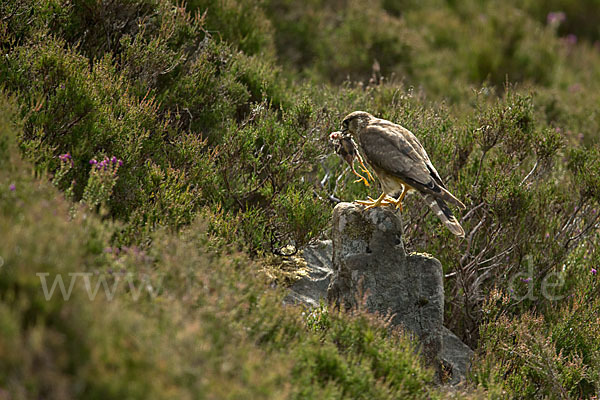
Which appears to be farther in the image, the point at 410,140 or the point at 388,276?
the point at 410,140

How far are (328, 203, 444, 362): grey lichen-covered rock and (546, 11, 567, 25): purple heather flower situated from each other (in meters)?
12.4

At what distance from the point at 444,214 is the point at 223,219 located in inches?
80.3

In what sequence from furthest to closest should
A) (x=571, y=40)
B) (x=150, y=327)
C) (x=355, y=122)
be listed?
(x=571, y=40) < (x=355, y=122) < (x=150, y=327)

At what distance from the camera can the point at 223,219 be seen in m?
5.80

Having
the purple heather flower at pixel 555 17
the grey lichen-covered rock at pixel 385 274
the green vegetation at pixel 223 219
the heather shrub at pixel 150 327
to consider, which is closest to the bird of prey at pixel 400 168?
the grey lichen-covered rock at pixel 385 274

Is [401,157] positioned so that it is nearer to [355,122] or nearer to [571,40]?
[355,122]

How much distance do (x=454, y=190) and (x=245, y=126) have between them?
235 centimetres

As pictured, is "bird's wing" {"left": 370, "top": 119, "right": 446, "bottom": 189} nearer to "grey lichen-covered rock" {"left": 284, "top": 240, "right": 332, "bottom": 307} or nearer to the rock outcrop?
the rock outcrop

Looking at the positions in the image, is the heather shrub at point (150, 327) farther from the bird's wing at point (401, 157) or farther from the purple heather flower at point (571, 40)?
the purple heather flower at point (571, 40)

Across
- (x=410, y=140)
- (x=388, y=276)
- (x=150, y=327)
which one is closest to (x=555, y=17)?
(x=410, y=140)

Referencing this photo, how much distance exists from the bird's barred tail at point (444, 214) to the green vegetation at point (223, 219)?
0.97 metres

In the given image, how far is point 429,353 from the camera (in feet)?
17.1

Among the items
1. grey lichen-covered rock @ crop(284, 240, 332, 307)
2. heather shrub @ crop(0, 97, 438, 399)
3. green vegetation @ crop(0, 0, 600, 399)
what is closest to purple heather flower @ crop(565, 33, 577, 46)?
green vegetation @ crop(0, 0, 600, 399)

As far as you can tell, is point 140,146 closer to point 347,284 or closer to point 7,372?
point 347,284
